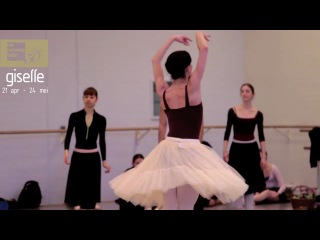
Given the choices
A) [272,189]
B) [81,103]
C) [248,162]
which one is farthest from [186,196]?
[81,103]

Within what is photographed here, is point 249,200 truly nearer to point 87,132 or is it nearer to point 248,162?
point 248,162

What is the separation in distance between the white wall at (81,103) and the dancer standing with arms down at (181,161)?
3525 mm

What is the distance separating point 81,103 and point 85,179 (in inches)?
73.4

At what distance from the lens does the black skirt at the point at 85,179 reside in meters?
5.32

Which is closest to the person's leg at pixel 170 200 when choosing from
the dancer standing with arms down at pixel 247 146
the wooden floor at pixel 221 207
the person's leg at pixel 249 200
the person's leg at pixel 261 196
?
the dancer standing with arms down at pixel 247 146

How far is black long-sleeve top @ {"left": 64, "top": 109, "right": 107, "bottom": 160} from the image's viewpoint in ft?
17.4

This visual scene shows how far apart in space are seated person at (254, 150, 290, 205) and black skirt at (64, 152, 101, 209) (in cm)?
209

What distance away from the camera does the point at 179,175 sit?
326 centimetres

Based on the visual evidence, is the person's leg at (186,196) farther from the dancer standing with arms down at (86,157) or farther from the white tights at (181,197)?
the dancer standing with arms down at (86,157)

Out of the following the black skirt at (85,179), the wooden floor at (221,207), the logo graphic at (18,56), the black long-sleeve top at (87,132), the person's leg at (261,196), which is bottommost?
the wooden floor at (221,207)

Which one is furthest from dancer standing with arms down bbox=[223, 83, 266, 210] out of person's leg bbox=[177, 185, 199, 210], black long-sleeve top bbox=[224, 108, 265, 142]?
person's leg bbox=[177, 185, 199, 210]

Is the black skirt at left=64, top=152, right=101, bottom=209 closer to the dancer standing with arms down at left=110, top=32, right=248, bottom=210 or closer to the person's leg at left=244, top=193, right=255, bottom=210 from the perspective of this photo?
the person's leg at left=244, top=193, right=255, bottom=210
